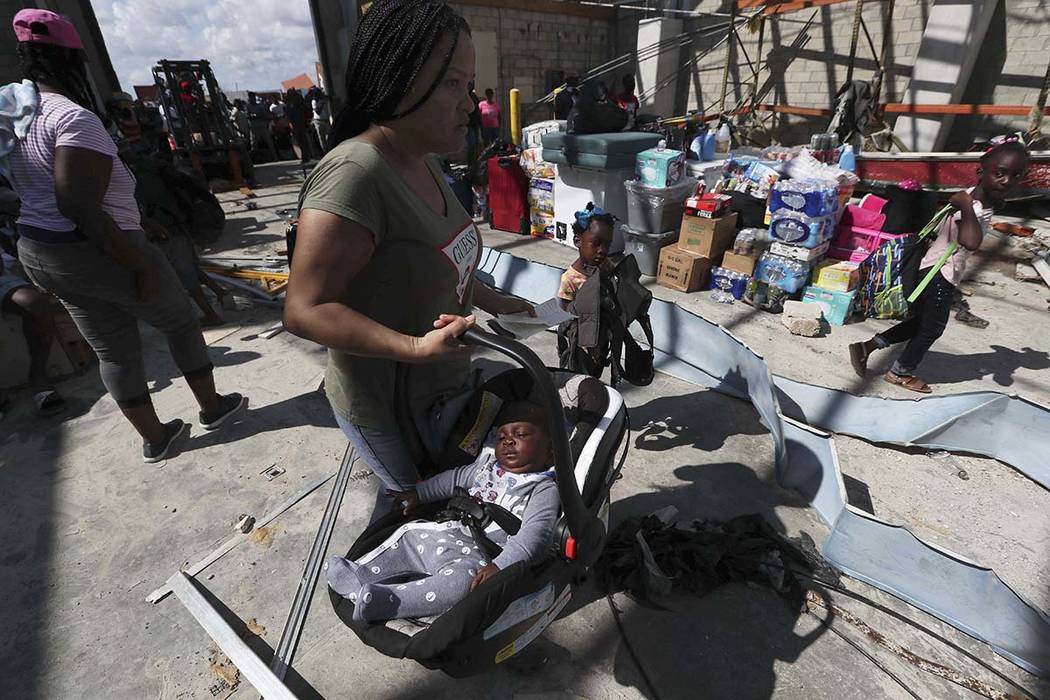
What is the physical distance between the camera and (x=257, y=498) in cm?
282

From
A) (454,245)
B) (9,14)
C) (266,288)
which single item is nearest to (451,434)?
(454,245)

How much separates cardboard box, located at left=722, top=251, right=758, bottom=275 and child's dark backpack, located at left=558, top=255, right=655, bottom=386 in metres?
2.63

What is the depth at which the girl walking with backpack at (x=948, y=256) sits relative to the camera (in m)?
2.96

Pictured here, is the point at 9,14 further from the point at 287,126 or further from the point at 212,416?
the point at 212,416

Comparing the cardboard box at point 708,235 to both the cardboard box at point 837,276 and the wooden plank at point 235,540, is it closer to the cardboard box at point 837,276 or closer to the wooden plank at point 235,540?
the cardboard box at point 837,276

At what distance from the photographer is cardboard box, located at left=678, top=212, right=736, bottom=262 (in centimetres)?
496

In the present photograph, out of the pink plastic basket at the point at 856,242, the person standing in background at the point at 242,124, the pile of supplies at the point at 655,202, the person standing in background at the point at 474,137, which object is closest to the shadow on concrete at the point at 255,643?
the pile of supplies at the point at 655,202

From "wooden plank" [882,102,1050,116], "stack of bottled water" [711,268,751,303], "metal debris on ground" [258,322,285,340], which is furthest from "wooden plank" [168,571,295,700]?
"wooden plank" [882,102,1050,116]

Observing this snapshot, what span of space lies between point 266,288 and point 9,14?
29.7ft

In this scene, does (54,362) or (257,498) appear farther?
(54,362)

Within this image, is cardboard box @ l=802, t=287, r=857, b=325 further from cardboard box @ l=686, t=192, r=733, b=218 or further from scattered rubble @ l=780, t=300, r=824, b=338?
cardboard box @ l=686, t=192, r=733, b=218

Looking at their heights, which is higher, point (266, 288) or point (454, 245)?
point (454, 245)

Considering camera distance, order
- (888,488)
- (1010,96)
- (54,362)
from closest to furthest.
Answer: (888,488) → (54,362) → (1010,96)

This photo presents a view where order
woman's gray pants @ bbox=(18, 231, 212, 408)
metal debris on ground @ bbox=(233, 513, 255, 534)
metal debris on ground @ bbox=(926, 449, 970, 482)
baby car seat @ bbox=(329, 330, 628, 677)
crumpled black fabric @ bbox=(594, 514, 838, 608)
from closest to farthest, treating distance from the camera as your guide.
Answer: baby car seat @ bbox=(329, 330, 628, 677)
crumpled black fabric @ bbox=(594, 514, 838, 608)
woman's gray pants @ bbox=(18, 231, 212, 408)
metal debris on ground @ bbox=(233, 513, 255, 534)
metal debris on ground @ bbox=(926, 449, 970, 482)
